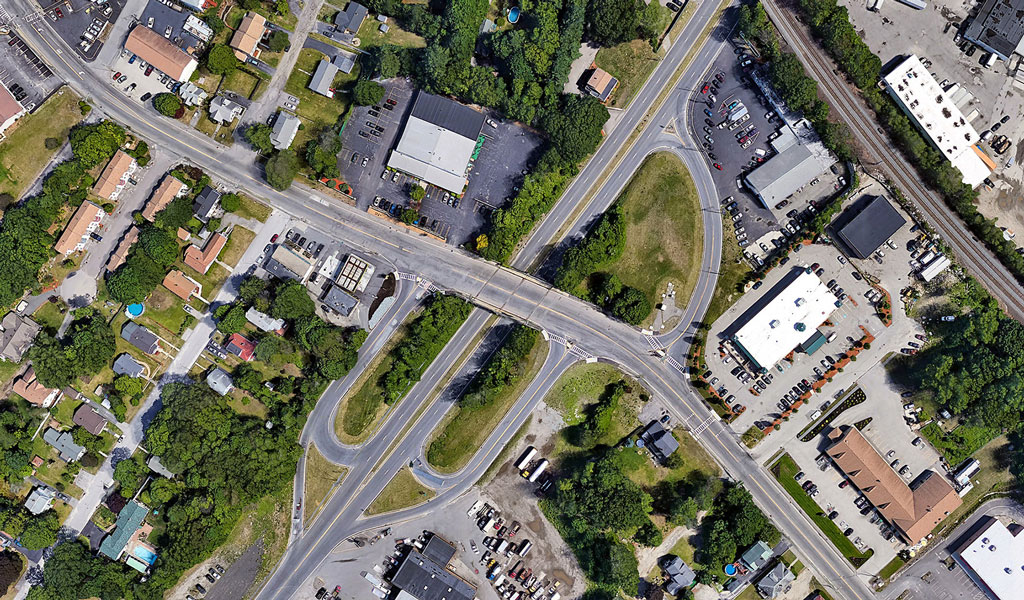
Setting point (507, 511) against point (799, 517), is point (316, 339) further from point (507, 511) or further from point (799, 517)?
point (799, 517)

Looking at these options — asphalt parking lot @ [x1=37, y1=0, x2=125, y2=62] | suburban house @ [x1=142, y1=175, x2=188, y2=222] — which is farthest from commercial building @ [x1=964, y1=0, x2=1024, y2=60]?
asphalt parking lot @ [x1=37, y1=0, x2=125, y2=62]

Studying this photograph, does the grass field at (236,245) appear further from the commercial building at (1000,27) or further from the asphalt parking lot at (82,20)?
the commercial building at (1000,27)

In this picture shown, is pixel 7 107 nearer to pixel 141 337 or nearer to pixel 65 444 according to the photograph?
pixel 141 337

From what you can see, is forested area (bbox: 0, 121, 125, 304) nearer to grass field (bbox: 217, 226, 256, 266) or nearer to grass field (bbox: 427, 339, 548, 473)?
grass field (bbox: 217, 226, 256, 266)

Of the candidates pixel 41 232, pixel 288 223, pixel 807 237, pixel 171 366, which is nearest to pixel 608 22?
pixel 807 237

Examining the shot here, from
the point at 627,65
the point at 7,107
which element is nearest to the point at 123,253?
the point at 7,107

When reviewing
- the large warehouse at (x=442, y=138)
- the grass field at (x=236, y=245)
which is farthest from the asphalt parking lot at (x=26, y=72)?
the large warehouse at (x=442, y=138)
